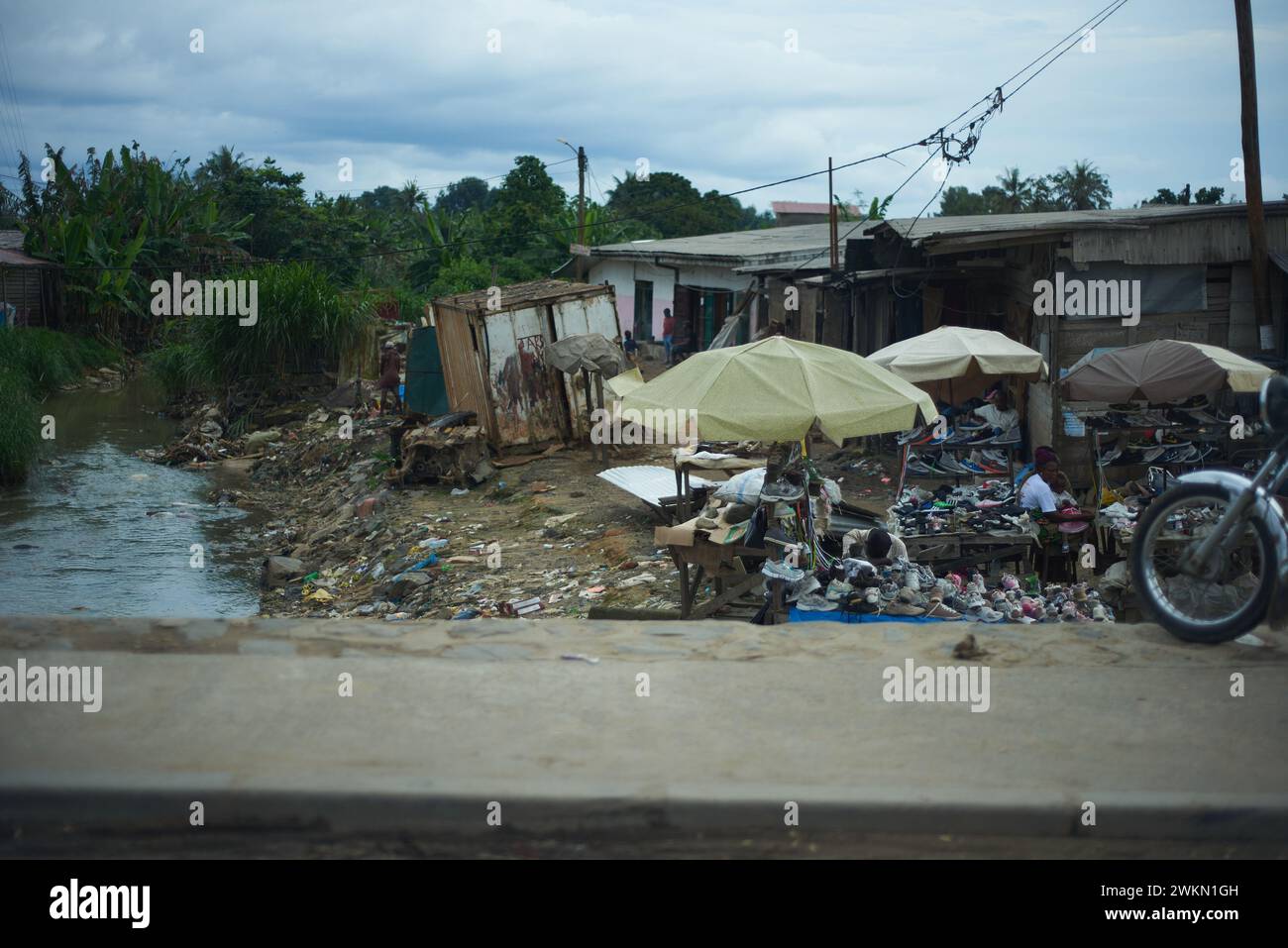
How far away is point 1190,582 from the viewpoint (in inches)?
178

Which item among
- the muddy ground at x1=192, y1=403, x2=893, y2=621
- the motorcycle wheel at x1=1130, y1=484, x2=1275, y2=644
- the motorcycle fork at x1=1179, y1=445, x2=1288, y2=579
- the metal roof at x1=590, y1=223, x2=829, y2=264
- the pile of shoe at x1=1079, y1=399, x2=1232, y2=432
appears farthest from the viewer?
the metal roof at x1=590, y1=223, x2=829, y2=264

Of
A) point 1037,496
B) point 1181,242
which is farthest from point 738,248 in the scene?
point 1037,496

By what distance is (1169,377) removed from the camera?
33.5 feet

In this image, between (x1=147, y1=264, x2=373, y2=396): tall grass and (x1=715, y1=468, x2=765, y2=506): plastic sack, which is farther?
(x1=147, y1=264, x2=373, y2=396): tall grass

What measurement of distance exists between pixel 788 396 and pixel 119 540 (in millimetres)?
10899

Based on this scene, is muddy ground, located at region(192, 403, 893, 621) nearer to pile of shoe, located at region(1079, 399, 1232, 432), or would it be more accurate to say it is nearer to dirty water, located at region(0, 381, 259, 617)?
dirty water, located at region(0, 381, 259, 617)

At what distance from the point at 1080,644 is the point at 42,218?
34.6 meters

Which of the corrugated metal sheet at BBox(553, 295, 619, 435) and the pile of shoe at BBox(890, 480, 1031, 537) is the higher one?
the corrugated metal sheet at BBox(553, 295, 619, 435)

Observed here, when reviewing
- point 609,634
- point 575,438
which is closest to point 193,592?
point 575,438

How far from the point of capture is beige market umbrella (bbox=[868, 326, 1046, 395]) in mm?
11297

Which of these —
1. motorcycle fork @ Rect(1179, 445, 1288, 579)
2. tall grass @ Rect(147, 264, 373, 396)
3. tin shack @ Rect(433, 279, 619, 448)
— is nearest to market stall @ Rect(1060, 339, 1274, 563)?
motorcycle fork @ Rect(1179, 445, 1288, 579)

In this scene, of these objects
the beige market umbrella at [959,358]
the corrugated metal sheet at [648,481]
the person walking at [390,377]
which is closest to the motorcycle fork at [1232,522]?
the corrugated metal sheet at [648,481]

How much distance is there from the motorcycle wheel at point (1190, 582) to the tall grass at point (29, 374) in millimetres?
17656

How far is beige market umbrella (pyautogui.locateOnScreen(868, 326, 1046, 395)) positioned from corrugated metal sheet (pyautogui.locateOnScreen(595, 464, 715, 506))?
2460mm
